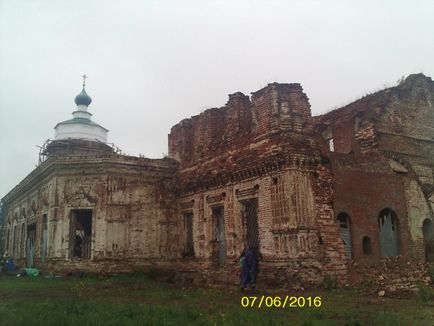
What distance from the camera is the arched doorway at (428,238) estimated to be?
15.8 metres

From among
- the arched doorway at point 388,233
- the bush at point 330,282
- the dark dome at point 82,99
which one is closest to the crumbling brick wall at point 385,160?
the arched doorway at point 388,233

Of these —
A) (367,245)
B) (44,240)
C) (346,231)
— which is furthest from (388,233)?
(44,240)

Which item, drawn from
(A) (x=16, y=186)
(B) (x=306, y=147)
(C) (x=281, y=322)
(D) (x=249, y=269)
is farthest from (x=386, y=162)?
(A) (x=16, y=186)

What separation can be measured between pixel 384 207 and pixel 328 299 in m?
5.82

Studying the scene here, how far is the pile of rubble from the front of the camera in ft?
35.6

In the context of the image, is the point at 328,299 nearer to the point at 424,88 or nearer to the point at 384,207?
the point at 384,207

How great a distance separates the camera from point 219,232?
16.3 m

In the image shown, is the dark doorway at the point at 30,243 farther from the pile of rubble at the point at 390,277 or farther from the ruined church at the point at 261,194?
the pile of rubble at the point at 390,277

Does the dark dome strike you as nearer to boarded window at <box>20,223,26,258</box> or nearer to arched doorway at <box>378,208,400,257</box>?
boarded window at <box>20,223,26,258</box>

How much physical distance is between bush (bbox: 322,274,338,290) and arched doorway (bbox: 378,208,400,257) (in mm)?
3238
